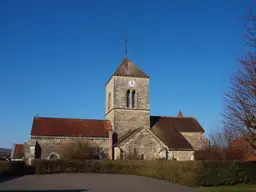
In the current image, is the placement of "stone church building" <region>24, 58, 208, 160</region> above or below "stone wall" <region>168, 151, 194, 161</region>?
above

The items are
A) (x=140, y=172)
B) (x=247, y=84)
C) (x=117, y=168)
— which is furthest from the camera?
(x=117, y=168)

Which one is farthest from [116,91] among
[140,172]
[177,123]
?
[140,172]

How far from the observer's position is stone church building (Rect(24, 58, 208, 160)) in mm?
35094

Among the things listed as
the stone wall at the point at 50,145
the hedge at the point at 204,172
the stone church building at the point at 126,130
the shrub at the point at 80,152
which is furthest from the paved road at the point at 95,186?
the stone wall at the point at 50,145

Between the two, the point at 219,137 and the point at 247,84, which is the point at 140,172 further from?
the point at 219,137

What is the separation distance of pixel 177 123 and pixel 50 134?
16912mm

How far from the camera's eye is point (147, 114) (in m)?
39.3

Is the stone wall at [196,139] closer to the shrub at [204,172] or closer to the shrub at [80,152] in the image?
the shrub at [80,152]

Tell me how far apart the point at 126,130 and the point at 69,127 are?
7109mm

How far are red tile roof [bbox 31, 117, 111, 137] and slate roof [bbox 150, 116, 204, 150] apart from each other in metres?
6.50

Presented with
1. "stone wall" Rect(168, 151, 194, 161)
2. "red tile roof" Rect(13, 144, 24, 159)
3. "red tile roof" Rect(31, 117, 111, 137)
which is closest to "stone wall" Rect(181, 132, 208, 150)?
"stone wall" Rect(168, 151, 194, 161)

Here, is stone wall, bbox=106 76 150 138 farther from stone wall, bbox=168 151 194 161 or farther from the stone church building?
stone wall, bbox=168 151 194 161

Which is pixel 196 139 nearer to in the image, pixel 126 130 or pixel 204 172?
pixel 126 130

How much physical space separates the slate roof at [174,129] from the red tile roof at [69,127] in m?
6.50
